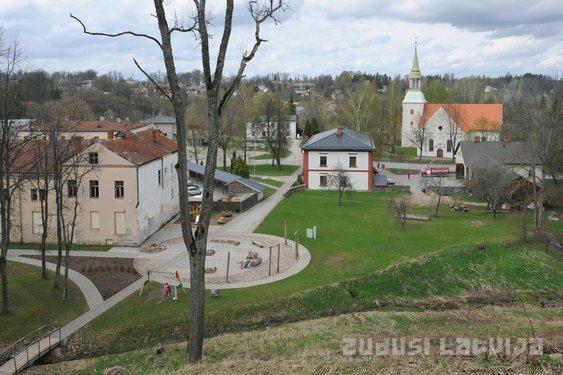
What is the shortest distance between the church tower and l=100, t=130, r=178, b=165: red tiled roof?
4865cm

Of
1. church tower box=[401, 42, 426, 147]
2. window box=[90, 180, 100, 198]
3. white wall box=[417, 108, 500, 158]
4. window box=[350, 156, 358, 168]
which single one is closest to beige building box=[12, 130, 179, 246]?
window box=[90, 180, 100, 198]

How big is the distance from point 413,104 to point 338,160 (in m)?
33.8

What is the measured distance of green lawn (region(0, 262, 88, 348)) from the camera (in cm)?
2139

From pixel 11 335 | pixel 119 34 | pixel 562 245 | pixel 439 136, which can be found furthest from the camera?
pixel 439 136

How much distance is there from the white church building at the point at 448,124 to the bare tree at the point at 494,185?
96.6 ft

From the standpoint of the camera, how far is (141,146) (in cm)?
3644

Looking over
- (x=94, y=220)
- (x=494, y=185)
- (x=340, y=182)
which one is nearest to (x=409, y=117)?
(x=340, y=182)

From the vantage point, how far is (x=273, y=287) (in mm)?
25344

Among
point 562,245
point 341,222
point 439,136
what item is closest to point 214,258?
point 341,222

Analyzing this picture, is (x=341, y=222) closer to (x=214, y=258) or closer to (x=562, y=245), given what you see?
(x=214, y=258)

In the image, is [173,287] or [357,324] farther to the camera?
[173,287]

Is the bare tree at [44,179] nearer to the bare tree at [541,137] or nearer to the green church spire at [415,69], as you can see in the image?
the bare tree at [541,137]

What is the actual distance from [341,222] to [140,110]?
87.0 m

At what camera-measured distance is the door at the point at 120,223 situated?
1289 inches
